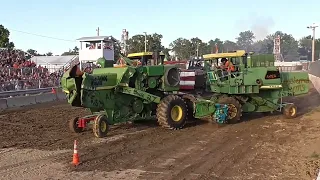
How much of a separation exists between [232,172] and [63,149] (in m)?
4.32

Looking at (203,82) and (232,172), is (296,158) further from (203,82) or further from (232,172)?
(203,82)

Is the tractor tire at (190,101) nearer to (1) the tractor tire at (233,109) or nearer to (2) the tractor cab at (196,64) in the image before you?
(1) the tractor tire at (233,109)

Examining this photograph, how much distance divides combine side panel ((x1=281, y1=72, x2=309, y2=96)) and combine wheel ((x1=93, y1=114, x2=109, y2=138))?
24.1 ft

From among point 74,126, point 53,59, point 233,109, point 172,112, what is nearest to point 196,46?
point 53,59

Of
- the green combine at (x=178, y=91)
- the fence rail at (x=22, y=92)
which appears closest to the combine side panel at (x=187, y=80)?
the green combine at (x=178, y=91)

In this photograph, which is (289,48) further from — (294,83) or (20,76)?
(294,83)

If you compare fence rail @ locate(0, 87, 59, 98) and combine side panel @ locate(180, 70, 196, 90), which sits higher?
combine side panel @ locate(180, 70, 196, 90)

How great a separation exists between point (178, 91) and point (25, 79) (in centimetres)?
1358

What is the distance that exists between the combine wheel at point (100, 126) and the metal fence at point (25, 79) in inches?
490

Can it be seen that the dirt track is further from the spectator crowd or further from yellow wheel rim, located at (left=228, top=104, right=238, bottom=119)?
the spectator crowd

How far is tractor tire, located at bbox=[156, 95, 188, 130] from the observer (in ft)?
→ 40.1

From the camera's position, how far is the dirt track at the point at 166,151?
301 inches

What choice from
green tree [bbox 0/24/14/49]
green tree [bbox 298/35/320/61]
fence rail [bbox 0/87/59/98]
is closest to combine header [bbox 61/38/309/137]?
fence rail [bbox 0/87/59/98]

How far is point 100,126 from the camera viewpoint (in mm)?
11078
